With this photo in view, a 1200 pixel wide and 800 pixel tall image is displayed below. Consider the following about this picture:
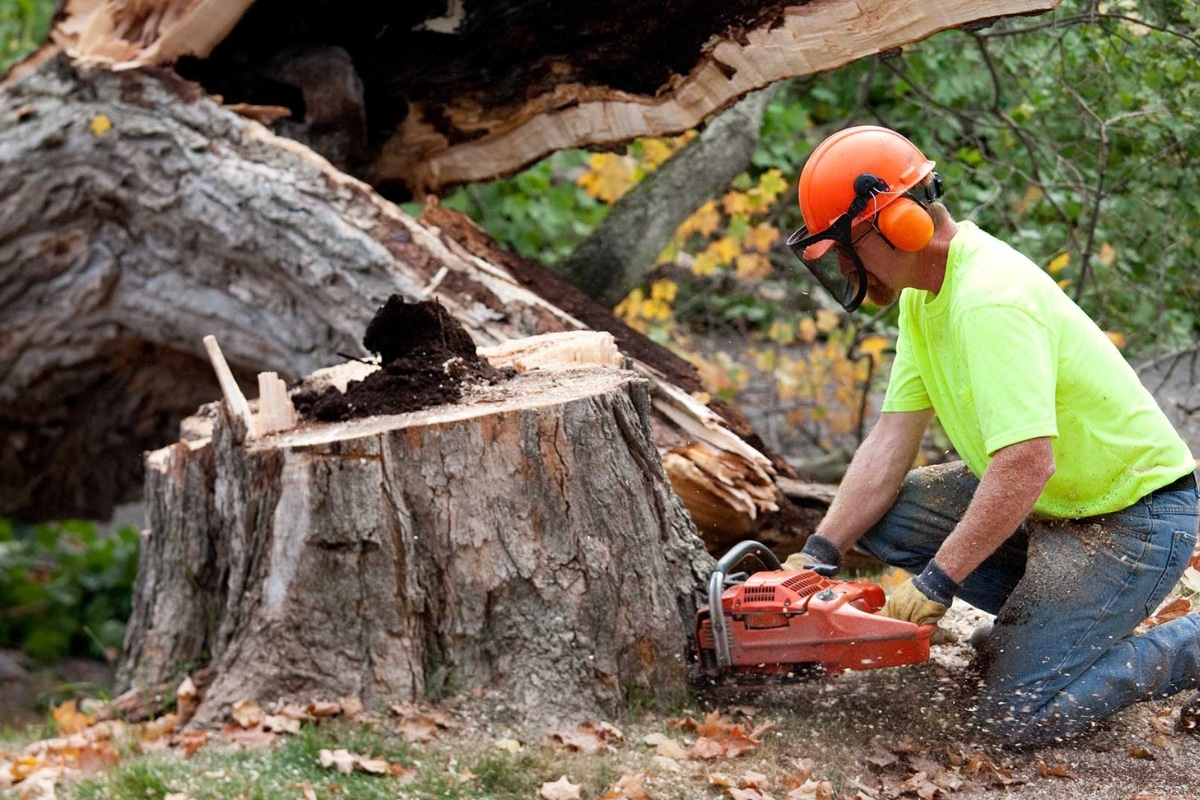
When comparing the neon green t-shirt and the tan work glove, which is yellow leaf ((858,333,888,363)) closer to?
the neon green t-shirt

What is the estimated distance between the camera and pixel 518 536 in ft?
10.9

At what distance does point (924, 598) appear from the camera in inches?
123

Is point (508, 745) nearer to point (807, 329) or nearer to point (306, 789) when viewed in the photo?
point (306, 789)

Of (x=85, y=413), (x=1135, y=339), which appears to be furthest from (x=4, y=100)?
(x=1135, y=339)

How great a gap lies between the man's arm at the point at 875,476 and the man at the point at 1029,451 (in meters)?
0.21

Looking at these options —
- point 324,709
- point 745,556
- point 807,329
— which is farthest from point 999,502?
point 807,329

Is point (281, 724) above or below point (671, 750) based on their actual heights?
above

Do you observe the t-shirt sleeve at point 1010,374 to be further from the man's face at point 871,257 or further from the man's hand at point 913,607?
the man's hand at point 913,607

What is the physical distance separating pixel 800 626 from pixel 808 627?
2 centimetres

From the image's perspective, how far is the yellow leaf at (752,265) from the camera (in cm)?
794

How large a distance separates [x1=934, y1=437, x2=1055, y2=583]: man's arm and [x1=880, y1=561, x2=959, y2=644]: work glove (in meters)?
0.03

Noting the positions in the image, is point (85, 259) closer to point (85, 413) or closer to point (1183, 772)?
point (85, 413)

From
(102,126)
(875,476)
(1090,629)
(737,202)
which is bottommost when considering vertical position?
(1090,629)

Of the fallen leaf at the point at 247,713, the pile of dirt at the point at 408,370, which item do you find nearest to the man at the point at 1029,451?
the pile of dirt at the point at 408,370
